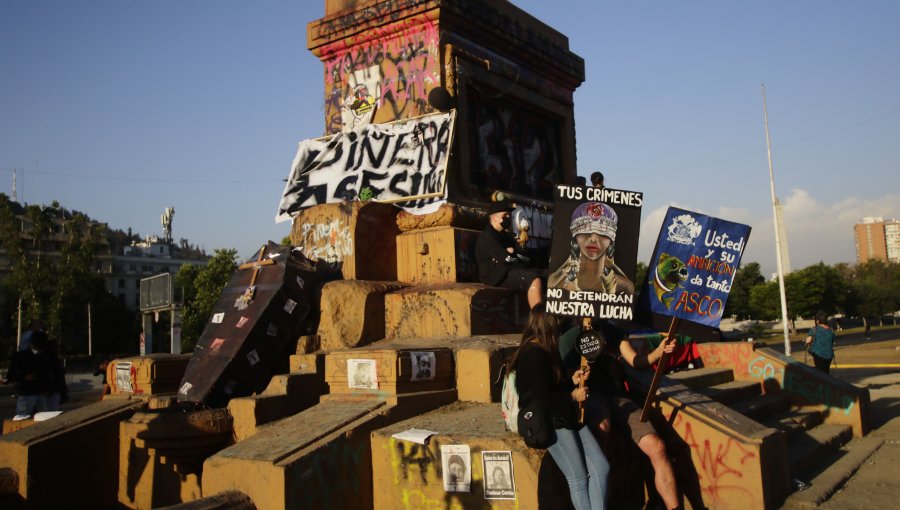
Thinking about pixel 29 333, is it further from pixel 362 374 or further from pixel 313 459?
pixel 313 459

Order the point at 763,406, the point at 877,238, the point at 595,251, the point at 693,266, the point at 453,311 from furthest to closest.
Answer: the point at 877,238 < the point at 763,406 < the point at 453,311 < the point at 595,251 < the point at 693,266

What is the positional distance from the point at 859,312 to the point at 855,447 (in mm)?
76600

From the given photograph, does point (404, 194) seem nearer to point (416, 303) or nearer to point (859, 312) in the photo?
point (416, 303)

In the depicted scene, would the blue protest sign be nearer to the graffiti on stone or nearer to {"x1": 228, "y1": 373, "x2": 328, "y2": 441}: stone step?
{"x1": 228, "y1": 373, "x2": 328, "y2": 441}: stone step

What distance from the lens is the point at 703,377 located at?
26.7 feet

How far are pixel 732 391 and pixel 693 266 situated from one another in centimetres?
339

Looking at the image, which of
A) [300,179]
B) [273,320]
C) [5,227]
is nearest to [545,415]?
[273,320]

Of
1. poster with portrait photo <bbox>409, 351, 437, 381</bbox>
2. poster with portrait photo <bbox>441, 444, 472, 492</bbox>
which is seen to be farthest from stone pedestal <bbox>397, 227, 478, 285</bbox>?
poster with portrait photo <bbox>441, 444, 472, 492</bbox>

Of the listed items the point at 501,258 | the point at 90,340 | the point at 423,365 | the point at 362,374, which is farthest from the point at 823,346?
the point at 90,340

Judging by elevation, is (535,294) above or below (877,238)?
below

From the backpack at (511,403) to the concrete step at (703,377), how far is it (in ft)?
11.2

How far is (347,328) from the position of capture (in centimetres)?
770

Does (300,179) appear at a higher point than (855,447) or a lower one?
higher

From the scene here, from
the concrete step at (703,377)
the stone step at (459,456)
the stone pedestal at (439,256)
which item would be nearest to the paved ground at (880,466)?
the concrete step at (703,377)
